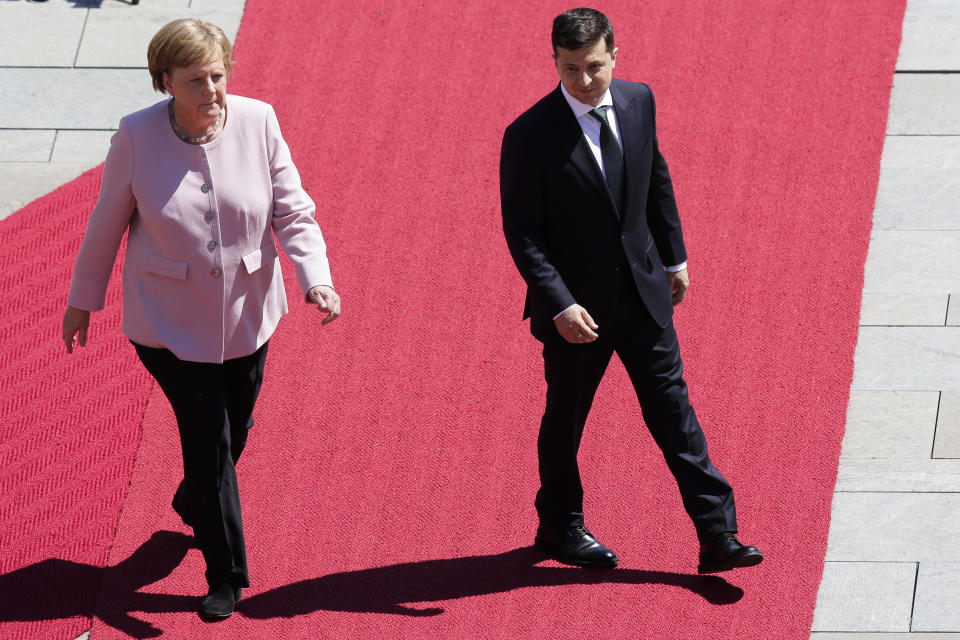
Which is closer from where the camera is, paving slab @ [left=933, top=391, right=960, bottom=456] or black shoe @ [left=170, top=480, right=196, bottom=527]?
black shoe @ [left=170, top=480, right=196, bottom=527]

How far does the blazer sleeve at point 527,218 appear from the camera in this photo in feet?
13.1

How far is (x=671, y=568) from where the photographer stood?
4.54 metres

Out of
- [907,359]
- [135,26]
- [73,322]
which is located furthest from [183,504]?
[135,26]

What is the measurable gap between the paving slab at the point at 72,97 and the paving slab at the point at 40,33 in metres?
0.09

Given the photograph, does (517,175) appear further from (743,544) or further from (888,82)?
(888,82)

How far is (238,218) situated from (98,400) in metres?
1.63

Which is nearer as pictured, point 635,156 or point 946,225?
point 635,156

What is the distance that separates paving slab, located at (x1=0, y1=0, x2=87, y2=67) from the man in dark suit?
3788 millimetres

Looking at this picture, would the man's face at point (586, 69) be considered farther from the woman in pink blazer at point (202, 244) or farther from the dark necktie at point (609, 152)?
the woman in pink blazer at point (202, 244)

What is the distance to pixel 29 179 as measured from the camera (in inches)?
251

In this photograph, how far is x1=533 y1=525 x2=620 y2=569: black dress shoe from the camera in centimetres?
455

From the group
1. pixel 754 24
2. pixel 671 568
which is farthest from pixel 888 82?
pixel 671 568

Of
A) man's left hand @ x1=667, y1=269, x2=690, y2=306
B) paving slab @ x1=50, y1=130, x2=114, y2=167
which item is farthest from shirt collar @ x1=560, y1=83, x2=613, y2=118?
paving slab @ x1=50, y1=130, x2=114, y2=167

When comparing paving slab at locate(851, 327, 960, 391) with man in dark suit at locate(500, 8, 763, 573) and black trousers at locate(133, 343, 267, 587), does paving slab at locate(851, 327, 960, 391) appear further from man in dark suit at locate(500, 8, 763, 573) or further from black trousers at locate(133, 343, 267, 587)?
black trousers at locate(133, 343, 267, 587)
